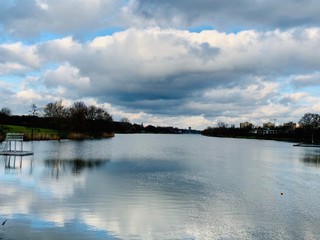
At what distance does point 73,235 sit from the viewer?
960 cm

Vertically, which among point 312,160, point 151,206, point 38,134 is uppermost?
point 38,134

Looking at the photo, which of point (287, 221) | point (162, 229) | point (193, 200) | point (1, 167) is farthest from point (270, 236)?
point (1, 167)

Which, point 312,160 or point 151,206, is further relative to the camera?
point 312,160

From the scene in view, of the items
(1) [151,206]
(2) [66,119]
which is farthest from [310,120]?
(1) [151,206]

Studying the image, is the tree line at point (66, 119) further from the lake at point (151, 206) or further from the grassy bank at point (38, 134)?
the lake at point (151, 206)

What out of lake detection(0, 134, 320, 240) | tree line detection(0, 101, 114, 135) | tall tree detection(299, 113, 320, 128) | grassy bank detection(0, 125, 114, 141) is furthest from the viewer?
tall tree detection(299, 113, 320, 128)

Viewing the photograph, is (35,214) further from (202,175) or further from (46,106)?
(46,106)

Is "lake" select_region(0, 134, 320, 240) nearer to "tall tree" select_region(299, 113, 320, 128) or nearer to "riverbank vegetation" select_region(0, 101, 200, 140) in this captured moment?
"riverbank vegetation" select_region(0, 101, 200, 140)

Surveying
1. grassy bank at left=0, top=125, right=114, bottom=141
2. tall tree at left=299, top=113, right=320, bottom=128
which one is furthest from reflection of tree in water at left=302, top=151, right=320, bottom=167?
tall tree at left=299, top=113, right=320, bottom=128

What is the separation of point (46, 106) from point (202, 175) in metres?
70.9

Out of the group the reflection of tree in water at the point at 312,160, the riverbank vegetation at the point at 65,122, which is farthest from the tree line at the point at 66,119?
the reflection of tree in water at the point at 312,160

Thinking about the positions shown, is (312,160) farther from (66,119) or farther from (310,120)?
(310,120)

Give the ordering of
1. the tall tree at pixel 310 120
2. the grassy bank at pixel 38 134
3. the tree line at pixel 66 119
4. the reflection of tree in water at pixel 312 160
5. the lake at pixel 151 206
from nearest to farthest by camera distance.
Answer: the lake at pixel 151 206
the reflection of tree in water at pixel 312 160
the grassy bank at pixel 38 134
the tree line at pixel 66 119
the tall tree at pixel 310 120

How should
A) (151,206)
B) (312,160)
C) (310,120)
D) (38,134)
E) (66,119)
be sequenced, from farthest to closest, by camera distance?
(310,120)
(66,119)
(38,134)
(312,160)
(151,206)
